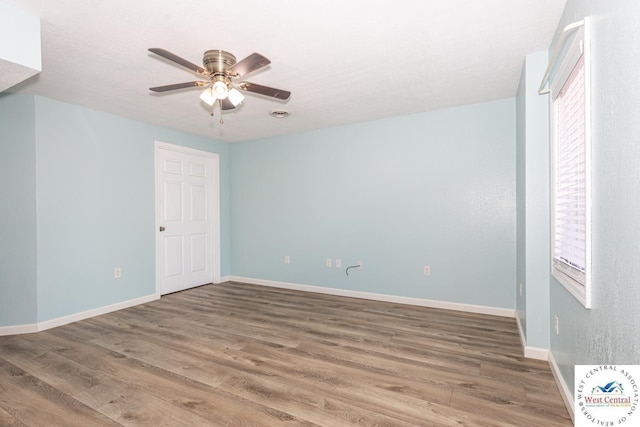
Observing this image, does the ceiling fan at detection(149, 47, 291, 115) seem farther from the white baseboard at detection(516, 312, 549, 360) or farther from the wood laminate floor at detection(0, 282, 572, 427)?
the white baseboard at detection(516, 312, 549, 360)

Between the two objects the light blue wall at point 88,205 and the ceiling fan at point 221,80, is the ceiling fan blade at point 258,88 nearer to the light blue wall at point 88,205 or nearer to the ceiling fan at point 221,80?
the ceiling fan at point 221,80

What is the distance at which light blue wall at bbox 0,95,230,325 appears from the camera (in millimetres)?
3328

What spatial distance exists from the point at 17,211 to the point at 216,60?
268 centimetres

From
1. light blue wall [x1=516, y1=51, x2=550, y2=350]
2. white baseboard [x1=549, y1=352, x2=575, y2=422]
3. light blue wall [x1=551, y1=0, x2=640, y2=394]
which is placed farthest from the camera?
light blue wall [x1=516, y1=51, x2=550, y2=350]

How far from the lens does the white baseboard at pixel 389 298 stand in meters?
3.66

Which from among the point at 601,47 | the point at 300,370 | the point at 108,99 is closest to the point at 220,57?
the point at 108,99

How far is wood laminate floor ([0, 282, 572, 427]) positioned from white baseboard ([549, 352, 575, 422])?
1.9 inches

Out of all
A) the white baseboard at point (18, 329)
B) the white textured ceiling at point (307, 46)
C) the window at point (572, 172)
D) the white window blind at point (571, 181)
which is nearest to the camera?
the window at point (572, 172)

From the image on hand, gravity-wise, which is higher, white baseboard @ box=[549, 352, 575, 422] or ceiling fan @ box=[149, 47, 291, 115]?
ceiling fan @ box=[149, 47, 291, 115]

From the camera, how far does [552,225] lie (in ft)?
7.55

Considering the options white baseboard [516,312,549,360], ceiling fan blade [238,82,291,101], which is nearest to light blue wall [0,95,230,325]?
ceiling fan blade [238,82,291,101]

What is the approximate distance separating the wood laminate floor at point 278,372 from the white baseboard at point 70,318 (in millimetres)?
111

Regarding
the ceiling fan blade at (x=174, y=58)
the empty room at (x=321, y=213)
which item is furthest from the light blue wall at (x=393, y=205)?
the ceiling fan blade at (x=174, y=58)

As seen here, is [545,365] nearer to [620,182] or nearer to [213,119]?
[620,182]
